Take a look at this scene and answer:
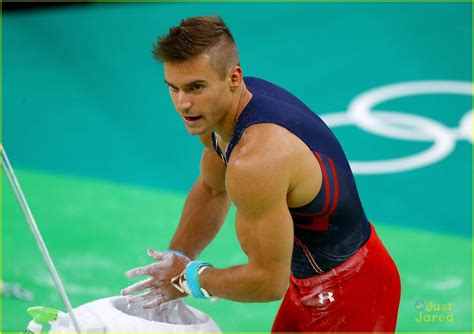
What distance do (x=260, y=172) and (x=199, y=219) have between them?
1.24 meters

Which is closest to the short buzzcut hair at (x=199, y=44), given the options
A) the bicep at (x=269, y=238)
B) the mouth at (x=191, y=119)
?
the mouth at (x=191, y=119)

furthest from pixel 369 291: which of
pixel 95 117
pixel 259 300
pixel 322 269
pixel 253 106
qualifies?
pixel 95 117

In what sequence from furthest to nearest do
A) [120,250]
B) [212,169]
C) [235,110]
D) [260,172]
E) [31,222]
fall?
[120,250] < [212,169] < [235,110] < [260,172] < [31,222]

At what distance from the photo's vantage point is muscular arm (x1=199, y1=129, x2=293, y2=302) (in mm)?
3959

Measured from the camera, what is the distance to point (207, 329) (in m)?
4.45

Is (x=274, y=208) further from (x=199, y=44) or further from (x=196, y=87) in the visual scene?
(x=199, y=44)

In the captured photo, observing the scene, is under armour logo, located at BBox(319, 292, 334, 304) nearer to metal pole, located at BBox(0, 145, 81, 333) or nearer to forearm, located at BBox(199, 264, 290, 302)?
forearm, located at BBox(199, 264, 290, 302)

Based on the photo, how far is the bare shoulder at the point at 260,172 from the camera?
3.95 m

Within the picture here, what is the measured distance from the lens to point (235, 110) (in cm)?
436

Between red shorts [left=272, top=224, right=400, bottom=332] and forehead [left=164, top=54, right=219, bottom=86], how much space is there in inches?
44.9

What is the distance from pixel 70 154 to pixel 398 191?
315 centimetres

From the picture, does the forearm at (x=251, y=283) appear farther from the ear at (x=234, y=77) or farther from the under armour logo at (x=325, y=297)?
the ear at (x=234, y=77)

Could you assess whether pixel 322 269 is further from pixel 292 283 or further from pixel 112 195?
pixel 112 195

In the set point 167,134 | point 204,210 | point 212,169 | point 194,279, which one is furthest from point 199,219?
point 167,134
